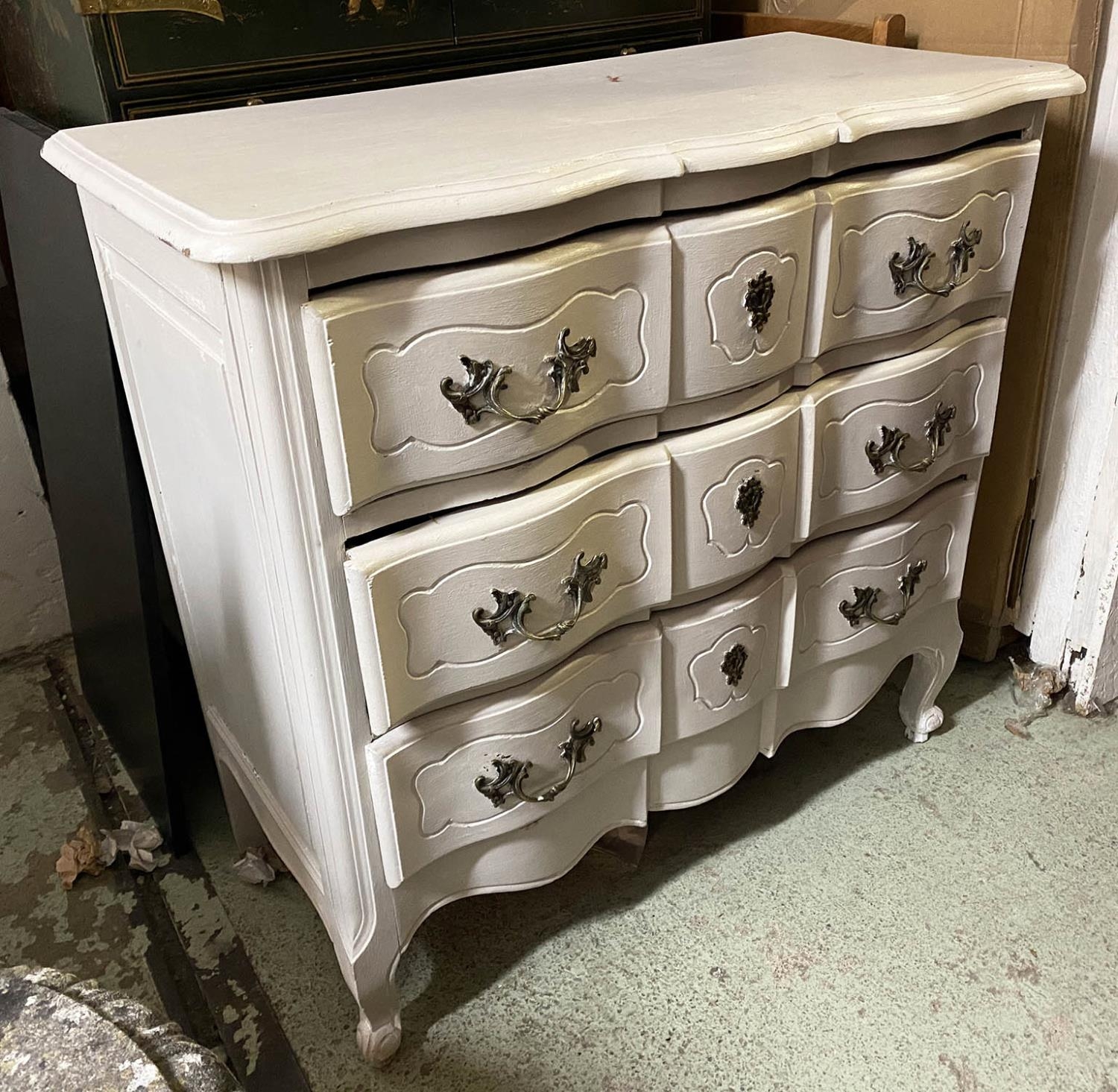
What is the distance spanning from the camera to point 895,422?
1.15 m

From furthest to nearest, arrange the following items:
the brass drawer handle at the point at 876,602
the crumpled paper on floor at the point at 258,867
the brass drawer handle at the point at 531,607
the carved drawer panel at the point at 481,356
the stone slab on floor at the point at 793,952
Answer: the crumpled paper on floor at the point at 258,867, the brass drawer handle at the point at 876,602, the stone slab on floor at the point at 793,952, the brass drawer handle at the point at 531,607, the carved drawer panel at the point at 481,356

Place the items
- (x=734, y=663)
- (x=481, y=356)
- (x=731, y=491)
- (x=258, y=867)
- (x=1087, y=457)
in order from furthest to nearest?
(x=1087, y=457) → (x=258, y=867) → (x=734, y=663) → (x=731, y=491) → (x=481, y=356)

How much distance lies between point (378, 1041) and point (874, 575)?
0.75 metres

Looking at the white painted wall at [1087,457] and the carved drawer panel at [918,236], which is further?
the white painted wall at [1087,457]

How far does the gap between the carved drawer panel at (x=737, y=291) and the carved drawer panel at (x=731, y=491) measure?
47mm

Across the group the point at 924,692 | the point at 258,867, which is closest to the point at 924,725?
the point at 924,692

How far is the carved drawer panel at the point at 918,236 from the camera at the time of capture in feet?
3.34

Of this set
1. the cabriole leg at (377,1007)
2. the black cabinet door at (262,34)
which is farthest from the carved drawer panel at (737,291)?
the cabriole leg at (377,1007)

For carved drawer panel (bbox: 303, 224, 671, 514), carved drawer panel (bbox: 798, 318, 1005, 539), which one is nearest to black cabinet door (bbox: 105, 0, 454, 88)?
carved drawer panel (bbox: 303, 224, 671, 514)

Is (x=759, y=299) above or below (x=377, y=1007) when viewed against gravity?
above

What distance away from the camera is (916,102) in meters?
1.00

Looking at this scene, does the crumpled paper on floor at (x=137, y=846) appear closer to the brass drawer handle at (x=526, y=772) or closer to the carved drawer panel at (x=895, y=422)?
the brass drawer handle at (x=526, y=772)

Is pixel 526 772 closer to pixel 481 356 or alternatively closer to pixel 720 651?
pixel 720 651

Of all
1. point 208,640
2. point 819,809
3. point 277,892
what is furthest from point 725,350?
point 277,892
